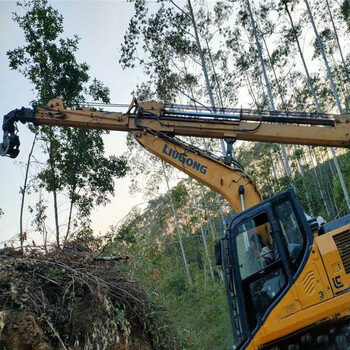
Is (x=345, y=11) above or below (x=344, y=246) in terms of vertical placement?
above

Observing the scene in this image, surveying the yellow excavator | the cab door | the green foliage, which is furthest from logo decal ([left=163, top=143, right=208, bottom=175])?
the green foliage

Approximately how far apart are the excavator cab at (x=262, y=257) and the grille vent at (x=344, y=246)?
0.33 m

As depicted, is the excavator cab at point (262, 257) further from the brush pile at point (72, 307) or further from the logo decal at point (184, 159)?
the logo decal at point (184, 159)

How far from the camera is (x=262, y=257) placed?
5305 mm

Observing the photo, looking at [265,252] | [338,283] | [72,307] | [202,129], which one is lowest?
[338,283]

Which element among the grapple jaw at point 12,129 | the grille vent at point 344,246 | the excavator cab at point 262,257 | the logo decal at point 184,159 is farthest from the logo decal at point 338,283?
the grapple jaw at point 12,129

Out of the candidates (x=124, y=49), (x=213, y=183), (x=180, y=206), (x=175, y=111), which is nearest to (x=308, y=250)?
(x=213, y=183)

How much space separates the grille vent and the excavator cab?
33cm

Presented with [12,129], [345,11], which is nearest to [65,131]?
[12,129]

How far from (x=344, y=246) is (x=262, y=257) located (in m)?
0.97

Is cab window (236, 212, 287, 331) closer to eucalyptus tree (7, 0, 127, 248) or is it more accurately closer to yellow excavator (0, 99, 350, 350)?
yellow excavator (0, 99, 350, 350)

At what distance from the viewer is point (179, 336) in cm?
646

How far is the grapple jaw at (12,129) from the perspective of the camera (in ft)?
24.8

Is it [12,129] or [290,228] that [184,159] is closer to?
[290,228]
